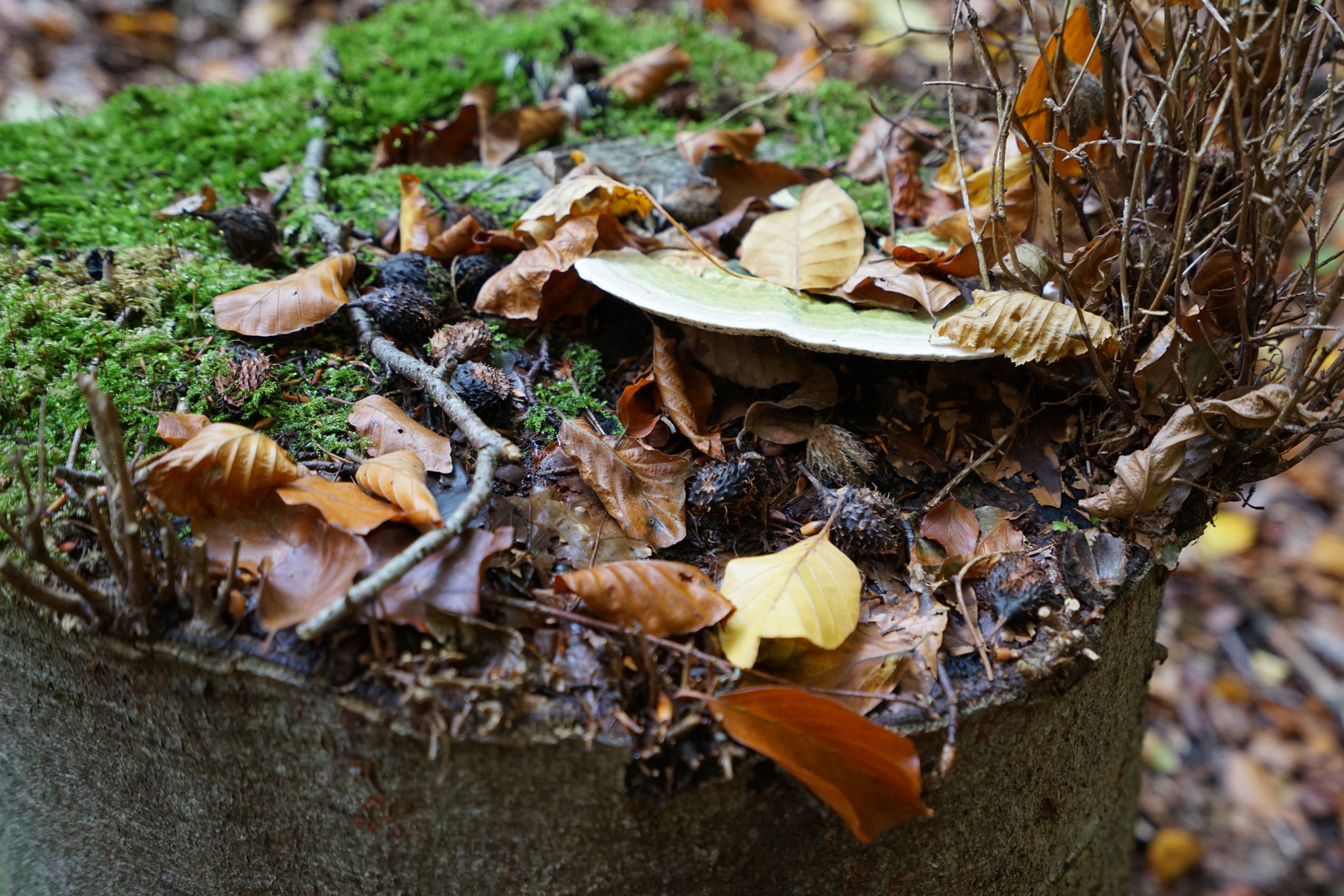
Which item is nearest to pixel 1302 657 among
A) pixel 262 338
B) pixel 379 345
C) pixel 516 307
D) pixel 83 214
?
pixel 516 307

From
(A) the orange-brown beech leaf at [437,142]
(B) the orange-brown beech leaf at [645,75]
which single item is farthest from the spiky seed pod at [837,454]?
(B) the orange-brown beech leaf at [645,75]

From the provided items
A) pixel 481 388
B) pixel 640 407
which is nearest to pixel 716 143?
pixel 640 407

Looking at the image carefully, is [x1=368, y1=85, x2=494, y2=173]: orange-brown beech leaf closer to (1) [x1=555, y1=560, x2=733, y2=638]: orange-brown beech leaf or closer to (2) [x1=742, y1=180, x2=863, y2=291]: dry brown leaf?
(2) [x1=742, y1=180, x2=863, y2=291]: dry brown leaf

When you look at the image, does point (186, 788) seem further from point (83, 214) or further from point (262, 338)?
point (83, 214)

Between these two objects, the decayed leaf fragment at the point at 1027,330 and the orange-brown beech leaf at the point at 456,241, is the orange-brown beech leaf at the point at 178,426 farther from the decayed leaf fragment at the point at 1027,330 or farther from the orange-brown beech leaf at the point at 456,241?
the decayed leaf fragment at the point at 1027,330

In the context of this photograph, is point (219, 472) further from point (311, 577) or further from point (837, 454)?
point (837, 454)

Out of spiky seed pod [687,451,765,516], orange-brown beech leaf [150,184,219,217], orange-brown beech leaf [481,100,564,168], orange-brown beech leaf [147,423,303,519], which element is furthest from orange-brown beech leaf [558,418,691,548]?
orange-brown beech leaf [481,100,564,168]
